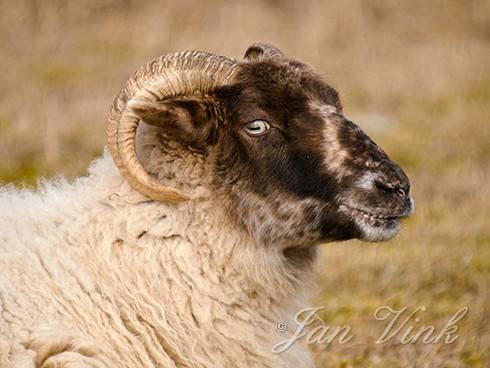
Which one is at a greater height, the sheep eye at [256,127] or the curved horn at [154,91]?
the curved horn at [154,91]

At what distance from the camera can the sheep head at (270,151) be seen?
5.38 metres

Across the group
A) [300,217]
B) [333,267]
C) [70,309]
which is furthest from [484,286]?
[70,309]

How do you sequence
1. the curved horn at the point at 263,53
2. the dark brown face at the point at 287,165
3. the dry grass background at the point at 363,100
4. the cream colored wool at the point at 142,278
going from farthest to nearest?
1. the dry grass background at the point at 363,100
2. the curved horn at the point at 263,53
3. the dark brown face at the point at 287,165
4. the cream colored wool at the point at 142,278

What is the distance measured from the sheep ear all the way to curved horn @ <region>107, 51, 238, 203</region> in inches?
2.3

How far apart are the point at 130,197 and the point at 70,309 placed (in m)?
0.82

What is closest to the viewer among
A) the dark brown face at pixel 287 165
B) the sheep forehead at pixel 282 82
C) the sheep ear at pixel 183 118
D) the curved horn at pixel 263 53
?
the sheep ear at pixel 183 118

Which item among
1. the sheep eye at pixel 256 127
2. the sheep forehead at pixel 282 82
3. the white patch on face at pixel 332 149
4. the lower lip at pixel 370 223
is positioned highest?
the sheep forehead at pixel 282 82

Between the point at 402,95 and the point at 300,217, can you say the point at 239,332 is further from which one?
the point at 402,95

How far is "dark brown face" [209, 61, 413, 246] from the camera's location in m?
5.41

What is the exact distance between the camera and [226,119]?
5.51m

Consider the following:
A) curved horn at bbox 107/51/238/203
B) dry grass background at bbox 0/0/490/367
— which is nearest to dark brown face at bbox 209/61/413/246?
curved horn at bbox 107/51/238/203

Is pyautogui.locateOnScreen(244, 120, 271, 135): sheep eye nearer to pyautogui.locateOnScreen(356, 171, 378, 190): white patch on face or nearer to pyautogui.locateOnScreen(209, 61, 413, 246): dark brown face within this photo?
pyautogui.locateOnScreen(209, 61, 413, 246): dark brown face

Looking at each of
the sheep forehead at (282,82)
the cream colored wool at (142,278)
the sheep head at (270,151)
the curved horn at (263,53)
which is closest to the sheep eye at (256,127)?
the sheep head at (270,151)

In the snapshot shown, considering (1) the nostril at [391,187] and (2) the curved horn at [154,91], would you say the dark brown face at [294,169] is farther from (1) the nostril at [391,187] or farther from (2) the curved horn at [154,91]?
(2) the curved horn at [154,91]
